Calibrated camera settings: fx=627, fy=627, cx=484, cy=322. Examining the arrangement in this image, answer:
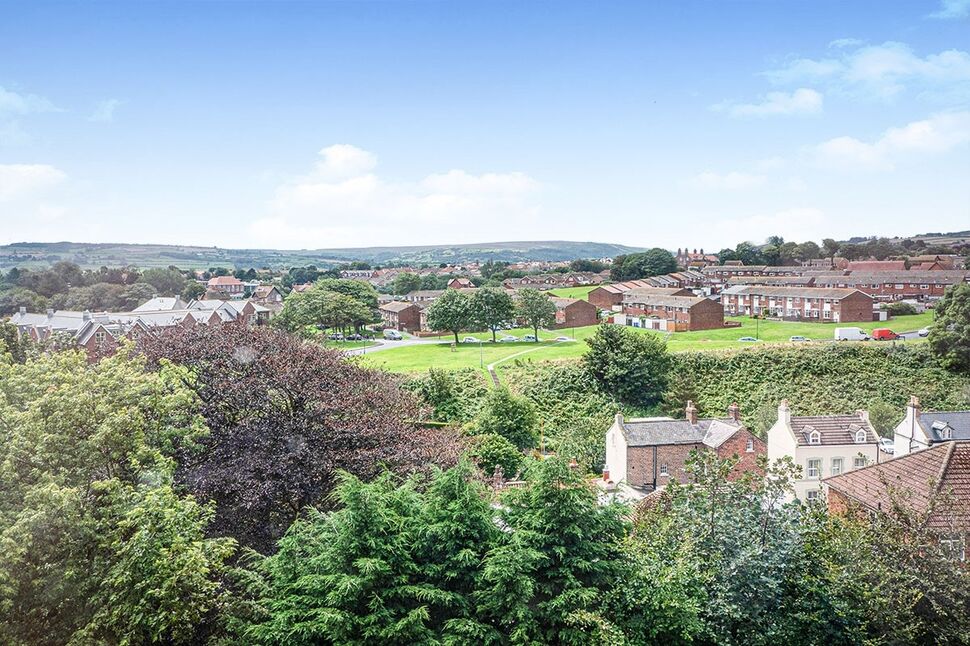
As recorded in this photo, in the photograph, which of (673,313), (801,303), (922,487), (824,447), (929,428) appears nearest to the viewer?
(922,487)

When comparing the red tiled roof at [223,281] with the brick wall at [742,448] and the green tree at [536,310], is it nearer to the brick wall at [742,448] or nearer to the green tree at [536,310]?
the green tree at [536,310]

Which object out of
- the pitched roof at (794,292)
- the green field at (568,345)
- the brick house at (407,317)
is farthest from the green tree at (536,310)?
the pitched roof at (794,292)

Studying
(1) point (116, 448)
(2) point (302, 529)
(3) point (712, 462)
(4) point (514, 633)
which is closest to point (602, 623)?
(4) point (514, 633)

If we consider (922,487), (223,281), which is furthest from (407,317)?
(223,281)

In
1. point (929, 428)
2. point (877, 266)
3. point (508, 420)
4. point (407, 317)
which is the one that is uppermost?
point (877, 266)

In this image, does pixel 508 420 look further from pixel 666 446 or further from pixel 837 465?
pixel 837 465

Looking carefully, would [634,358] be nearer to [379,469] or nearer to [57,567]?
[379,469]
